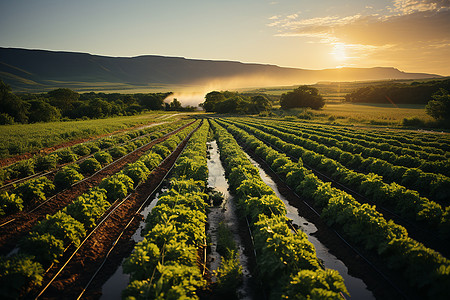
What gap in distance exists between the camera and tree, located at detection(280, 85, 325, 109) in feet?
263

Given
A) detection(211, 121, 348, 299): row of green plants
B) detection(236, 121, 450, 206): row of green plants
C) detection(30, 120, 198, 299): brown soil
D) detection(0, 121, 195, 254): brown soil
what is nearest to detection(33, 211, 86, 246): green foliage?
detection(30, 120, 198, 299): brown soil

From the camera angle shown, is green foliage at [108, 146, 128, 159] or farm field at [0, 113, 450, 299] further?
green foliage at [108, 146, 128, 159]

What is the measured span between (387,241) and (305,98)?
80.7m

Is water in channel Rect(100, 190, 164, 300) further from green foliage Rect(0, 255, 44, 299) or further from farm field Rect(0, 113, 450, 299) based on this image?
green foliage Rect(0, 255, 44, 299)

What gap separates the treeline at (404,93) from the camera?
225 ft

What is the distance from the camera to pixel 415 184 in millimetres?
12070

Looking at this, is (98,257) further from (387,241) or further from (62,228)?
(387,241)

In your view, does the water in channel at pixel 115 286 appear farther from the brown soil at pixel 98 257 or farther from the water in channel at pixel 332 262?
the water in channel at pixel 332 262

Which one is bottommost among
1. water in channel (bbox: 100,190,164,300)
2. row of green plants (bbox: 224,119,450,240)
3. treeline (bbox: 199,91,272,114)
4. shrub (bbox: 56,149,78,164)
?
water in channel (bbox: 100,190,164,300)

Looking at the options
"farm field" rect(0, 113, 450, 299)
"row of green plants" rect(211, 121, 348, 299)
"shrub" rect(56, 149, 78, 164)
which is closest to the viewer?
"row of green plants" rect(211, 121, 348, 299)

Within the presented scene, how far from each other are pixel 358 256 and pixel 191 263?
5.57m

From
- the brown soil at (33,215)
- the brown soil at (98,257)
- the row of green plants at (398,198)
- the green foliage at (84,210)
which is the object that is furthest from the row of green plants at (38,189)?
the row of green plants at (398,198)

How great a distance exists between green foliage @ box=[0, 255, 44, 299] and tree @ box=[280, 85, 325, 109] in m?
84.8

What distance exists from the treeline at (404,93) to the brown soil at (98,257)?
82798 mm
